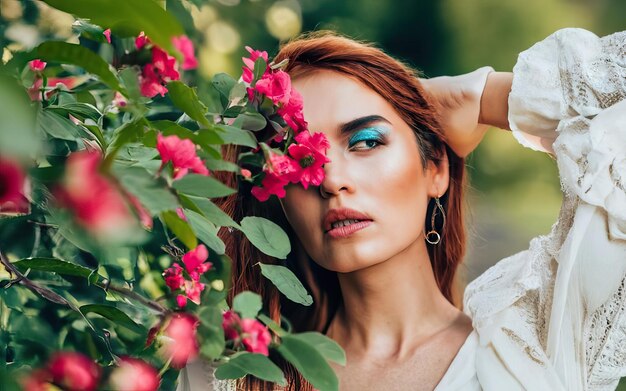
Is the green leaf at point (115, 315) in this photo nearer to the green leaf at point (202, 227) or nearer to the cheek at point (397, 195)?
the green leaf at point (202, 227)

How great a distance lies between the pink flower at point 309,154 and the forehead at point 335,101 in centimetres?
31

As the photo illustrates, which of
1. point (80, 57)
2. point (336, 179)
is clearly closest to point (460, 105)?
point (336, 179)

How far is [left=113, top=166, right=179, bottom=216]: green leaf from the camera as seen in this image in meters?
0.87

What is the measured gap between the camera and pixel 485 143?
5.91 meters

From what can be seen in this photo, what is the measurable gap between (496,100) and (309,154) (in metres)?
0.57

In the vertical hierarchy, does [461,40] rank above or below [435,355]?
below

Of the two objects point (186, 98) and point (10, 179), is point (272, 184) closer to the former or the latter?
point (186, 98)

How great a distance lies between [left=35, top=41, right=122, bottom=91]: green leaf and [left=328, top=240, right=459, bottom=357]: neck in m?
1.17

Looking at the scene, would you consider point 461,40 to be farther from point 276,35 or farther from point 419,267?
point 419,267

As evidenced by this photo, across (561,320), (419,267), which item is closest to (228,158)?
(419,267)

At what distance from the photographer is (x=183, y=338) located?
103cm

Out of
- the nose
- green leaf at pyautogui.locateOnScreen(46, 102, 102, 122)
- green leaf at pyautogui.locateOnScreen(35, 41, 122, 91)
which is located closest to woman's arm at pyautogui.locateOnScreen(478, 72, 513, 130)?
the nose

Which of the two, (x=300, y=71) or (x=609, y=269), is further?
(x=300, y=71)

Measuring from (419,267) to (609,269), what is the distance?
48 centimetres
